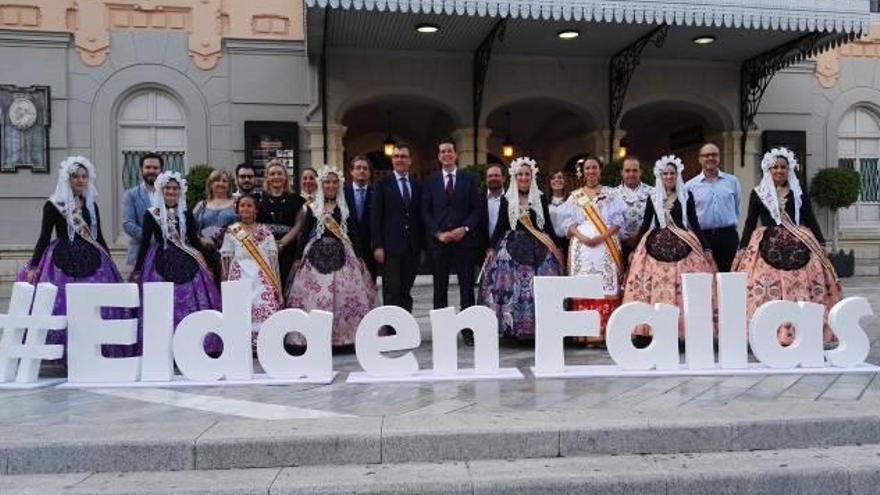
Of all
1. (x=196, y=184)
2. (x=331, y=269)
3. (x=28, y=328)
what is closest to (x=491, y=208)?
(x=331, y=269)

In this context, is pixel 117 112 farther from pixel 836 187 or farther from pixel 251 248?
pixel 836 187

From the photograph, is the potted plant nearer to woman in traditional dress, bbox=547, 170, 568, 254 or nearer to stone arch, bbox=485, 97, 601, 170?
stone arch, bbox=485, 97, 601, 170

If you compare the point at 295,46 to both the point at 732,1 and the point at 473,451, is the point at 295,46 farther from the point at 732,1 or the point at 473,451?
the point at 473,451

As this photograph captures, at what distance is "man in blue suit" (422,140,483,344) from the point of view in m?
7.02

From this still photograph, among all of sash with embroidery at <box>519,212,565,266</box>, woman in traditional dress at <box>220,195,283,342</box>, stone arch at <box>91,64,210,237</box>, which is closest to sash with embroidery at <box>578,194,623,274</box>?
sash with embroidery at <box>519,212,565,266</box>

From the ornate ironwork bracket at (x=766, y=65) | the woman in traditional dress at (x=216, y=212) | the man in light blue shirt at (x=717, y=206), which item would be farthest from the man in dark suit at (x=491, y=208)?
the ornate ironwork bracket at (x=766, y=65)

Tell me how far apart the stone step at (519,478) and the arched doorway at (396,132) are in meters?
12.8

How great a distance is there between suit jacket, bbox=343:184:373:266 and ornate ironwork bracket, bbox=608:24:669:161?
24.1 feet

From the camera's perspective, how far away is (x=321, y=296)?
6.72m

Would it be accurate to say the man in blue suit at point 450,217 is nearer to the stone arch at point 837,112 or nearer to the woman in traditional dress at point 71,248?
the woman in traditional dress at point 71,248

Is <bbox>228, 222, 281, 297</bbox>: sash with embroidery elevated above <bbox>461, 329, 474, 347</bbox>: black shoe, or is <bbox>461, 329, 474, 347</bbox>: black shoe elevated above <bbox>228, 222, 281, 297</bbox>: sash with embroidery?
<bbox>228, 222, 281, 297</bbox>: sash with embroidery

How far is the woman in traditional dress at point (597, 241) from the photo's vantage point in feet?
22.4

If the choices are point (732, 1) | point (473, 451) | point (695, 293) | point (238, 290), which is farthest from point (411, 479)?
point (732, 1)

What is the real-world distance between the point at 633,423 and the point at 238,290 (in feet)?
8.98
